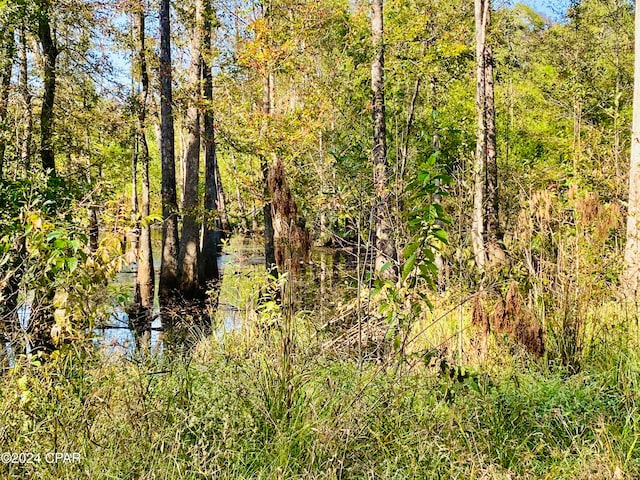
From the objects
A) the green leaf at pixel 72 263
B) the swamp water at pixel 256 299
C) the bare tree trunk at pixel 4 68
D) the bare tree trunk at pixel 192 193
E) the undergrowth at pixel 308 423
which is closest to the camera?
the undergrowth at pixel 308 423

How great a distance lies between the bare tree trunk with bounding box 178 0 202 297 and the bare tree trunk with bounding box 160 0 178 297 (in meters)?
0.27

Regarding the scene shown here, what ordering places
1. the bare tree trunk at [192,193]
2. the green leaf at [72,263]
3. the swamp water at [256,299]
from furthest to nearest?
the bare tree trunk at [192,193] → the swamp water at [256,299] → the green leaf at [72,263]

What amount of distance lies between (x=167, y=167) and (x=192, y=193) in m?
0.84

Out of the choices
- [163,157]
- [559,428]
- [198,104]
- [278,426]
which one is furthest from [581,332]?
[163,157]

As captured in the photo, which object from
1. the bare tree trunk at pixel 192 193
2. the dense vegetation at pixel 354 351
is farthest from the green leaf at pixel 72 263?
the bare tree trunk at pixel 192 193

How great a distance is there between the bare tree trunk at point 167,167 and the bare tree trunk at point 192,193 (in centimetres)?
27

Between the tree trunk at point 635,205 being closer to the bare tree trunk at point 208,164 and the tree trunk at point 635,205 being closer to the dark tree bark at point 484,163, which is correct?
the dark tree bark at point 484,163

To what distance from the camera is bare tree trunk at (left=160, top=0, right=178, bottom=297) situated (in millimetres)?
12172

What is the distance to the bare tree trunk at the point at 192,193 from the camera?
13.0m

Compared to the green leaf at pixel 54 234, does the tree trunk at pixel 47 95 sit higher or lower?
higher

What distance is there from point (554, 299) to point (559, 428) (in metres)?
1.55

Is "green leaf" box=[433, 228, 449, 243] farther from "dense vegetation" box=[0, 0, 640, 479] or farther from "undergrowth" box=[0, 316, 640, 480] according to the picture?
"undergrowth" box=[0, 316, 640, 480]

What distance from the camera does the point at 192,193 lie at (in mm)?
13305

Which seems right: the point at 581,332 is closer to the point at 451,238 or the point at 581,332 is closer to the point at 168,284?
the point at 451,238
